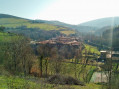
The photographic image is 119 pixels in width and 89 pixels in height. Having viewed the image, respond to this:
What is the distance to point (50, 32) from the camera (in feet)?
523

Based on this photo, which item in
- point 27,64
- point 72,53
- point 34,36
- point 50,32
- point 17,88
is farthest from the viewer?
point 50,32

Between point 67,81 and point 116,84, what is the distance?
864cm

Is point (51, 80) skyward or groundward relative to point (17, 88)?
groundward

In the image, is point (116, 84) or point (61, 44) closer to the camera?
point (116, 84)

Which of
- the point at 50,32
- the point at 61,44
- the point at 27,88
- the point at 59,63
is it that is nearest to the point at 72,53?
the point at 61,44

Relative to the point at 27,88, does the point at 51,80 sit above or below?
below

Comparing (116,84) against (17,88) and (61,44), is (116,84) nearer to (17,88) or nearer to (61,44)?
(17,88)

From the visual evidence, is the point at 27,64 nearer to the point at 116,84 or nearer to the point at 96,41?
the point at 116,84

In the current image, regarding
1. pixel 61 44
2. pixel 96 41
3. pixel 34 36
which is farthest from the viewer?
pixel 34 36

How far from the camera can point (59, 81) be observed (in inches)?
848

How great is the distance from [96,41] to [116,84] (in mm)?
115579

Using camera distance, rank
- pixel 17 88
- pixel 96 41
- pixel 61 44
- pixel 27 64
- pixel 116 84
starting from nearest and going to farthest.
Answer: pixel 17 88 < pixel 116 84 < pixel 27 64 < pixel 61 44 < pixel 96 41

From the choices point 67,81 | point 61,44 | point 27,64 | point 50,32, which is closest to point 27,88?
point 67,81

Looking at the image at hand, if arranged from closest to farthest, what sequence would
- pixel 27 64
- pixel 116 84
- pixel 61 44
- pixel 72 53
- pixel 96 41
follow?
pixel 116 84 → pixel 27 64 → pixel 72 53 → pixel 61 44 → pixel 96 41
